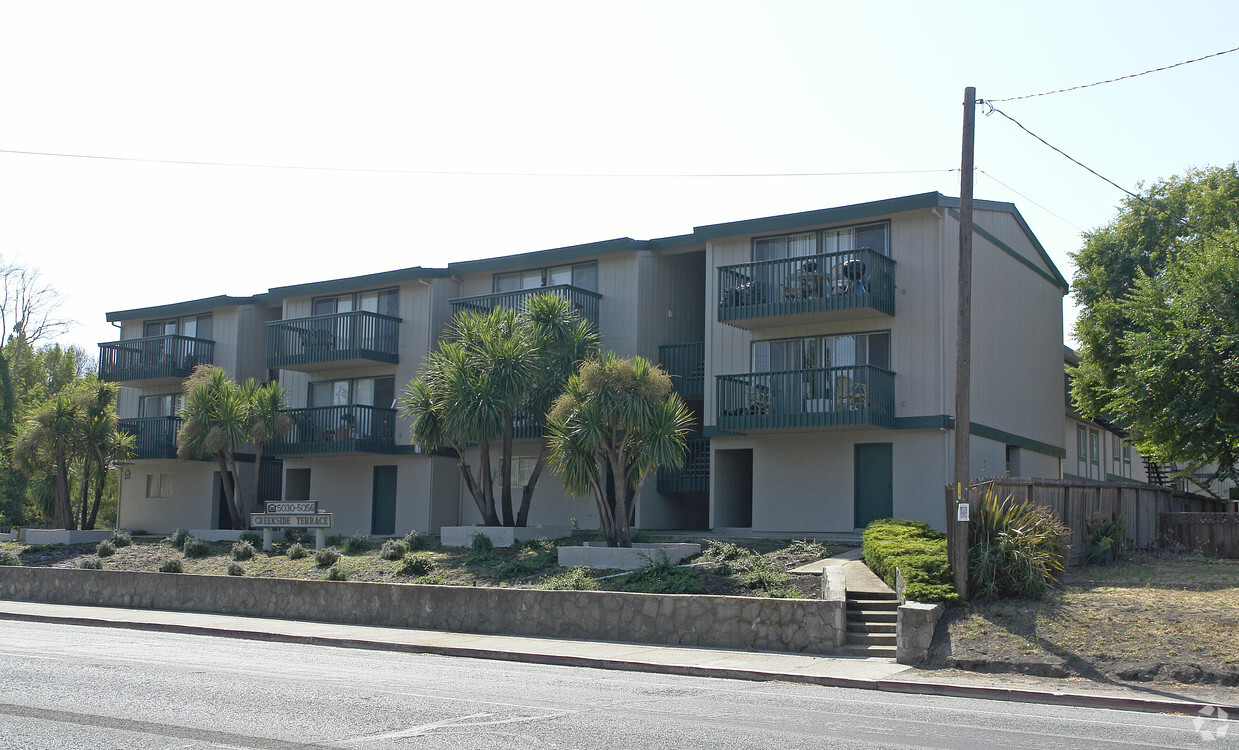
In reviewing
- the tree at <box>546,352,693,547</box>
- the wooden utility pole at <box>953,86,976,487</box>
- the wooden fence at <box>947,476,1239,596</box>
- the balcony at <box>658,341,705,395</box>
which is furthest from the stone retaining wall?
the balcony at <box>658,341,705,395</box>

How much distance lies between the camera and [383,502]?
1314 inches

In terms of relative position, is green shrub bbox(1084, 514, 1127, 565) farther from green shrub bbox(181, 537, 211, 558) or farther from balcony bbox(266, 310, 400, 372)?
green shrub bbox(181, 537, 211, 558)

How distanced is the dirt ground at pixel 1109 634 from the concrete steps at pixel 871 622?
83cm

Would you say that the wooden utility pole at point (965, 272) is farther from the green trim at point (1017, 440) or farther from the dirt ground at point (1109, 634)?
the green trim at point (1017, 440)

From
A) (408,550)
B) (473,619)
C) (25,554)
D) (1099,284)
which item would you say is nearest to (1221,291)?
(1099,284)

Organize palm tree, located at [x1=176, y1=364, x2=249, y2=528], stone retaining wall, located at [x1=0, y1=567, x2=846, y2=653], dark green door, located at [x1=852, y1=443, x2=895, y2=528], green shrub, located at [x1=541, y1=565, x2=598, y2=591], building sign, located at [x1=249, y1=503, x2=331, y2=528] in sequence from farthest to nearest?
palm tree, located at [x1=176, y1=364, x2=249, y2=528]
building sign, located at [x1=249, y1=503, x2=331, y2=528]
dark green door, located at [x1=852, y1=443, x2=895, y2=528]
green shrub, located at [x1=541, y1=565, x2=598, y2=591]
stone retaining wall, located at [x1=0, y1=567, x2=846, y2=653]

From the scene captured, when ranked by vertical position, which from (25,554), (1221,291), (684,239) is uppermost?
(684,239)

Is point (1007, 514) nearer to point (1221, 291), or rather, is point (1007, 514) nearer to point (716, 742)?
point (716, 742)

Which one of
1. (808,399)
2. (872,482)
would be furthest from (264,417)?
(872,482)

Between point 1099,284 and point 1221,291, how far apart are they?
10245mm

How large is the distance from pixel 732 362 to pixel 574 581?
32.6 feet

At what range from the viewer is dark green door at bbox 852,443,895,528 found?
24953 millimetres

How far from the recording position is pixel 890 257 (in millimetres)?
25281

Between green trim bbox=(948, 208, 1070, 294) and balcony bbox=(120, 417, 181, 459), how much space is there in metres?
26.0
